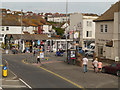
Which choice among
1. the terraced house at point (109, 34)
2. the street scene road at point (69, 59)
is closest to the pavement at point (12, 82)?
the street scene road at point (69, 59)

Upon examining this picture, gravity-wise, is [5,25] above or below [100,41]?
above

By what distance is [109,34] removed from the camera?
35344 millimetres

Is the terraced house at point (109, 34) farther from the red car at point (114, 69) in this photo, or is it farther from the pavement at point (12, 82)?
the pavement at point (12, 82)

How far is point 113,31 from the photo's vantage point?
34.1 m

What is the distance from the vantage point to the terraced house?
106 ft

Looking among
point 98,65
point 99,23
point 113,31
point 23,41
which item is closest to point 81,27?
point 23,41

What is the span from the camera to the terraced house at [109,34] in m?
32.2

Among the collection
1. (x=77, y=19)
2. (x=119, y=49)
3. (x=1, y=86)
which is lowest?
(x=1, y=86)

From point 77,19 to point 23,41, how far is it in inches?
602

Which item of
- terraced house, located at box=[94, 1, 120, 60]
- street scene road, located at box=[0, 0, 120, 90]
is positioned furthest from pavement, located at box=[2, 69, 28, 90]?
terraced house, located at box=[94, 1, 120, 60]

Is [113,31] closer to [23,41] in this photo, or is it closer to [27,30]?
[23,41]

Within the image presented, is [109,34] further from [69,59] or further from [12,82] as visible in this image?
[12,82]

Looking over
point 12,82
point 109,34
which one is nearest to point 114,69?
point 12,82

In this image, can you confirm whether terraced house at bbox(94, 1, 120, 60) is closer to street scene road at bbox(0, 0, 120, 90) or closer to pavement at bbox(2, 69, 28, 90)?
street scene road at bbox(0, 0, 120, 90)
